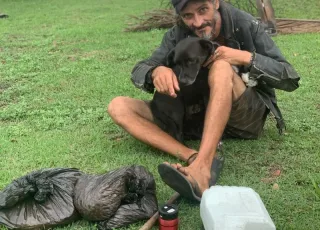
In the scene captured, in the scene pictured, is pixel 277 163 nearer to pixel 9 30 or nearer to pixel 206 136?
pixel 206 136

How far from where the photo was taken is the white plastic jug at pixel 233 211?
2.24 meters

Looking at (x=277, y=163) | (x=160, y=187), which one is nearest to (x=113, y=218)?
(x=160, y=187)

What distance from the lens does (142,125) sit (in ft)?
12.4

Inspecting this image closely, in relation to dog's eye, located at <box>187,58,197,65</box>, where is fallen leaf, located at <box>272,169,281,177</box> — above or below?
below

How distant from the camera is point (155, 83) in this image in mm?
3459

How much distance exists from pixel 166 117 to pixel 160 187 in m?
0.70

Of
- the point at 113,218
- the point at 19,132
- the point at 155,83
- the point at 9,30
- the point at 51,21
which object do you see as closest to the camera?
the point at 113,218

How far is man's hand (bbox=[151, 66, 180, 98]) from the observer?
3.32 meters

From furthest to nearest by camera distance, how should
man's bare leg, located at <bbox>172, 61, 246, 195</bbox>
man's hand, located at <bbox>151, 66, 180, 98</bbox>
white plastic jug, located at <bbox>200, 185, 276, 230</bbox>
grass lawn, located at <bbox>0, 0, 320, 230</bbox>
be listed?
man's hand, located at <bbox>151, 66, 180, 98</bbox> → grass lawn, located at <bbox>0, 0, 320, 230</bbox> → man's bare leg, located at <bbox>172, 61, 246, 195</bbox> → white plastic jug, located at <bbox>200, 185, 276, 230</bbox>

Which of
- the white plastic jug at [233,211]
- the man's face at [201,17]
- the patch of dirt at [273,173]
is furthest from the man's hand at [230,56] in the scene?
the white plastic jug at [233,211]

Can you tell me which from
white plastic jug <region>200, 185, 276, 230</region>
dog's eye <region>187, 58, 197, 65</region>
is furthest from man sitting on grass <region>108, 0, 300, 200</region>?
white plastic jug <region>200, 185, 276, 230</region>

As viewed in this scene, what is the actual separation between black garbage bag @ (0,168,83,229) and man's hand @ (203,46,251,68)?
1361 mm

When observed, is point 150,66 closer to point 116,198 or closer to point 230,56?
point 230,56

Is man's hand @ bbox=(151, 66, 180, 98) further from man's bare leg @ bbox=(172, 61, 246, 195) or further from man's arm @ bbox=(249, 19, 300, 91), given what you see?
man's arm @ bbox=(249, 19, 300, 91)
